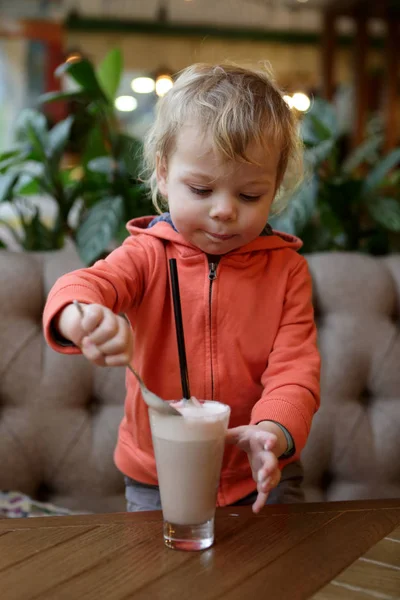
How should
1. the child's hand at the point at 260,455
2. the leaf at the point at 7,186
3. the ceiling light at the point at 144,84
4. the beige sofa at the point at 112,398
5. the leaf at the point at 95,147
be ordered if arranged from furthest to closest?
the ceiling light at the point at 144,84
the leaf at the point at 95,147
the leaf at the point at 7,186
the beige sofa at the point at 112,398
the child's hand at the point at 260,455

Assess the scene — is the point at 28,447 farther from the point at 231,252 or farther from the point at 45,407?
the point at 231,252

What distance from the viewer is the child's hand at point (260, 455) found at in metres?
0.97

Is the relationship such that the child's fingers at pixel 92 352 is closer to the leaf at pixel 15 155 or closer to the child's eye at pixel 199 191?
the child's eye at pixel 199 191

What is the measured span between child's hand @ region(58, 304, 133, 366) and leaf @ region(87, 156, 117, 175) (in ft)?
4.67

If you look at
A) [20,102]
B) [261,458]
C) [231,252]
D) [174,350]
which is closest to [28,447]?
[174,350]

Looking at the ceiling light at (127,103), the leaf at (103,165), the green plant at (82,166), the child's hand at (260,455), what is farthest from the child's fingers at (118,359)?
the ceiling light at (127,103)

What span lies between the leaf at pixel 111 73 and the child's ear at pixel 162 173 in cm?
134

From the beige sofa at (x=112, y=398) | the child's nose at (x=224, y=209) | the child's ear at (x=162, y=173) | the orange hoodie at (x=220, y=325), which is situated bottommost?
the beige sofa at (x=112, y=398)

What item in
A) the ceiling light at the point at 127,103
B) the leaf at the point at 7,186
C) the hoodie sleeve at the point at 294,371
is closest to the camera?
the hoodie sleeve at the point at 294,371

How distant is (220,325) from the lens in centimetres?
128

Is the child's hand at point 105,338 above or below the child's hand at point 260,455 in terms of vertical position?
above

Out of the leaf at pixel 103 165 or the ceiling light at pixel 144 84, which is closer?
the leaf at pixel 103 165

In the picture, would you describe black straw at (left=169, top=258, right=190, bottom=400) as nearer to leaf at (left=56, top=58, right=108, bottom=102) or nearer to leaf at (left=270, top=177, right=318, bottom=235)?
leaf at (left=270, top=177, right=318, bottom=235)

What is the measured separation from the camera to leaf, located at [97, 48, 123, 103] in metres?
2.55
